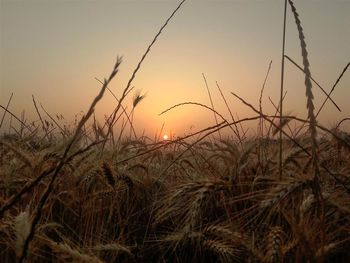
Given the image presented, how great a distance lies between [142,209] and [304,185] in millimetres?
1077

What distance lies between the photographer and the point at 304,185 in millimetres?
964

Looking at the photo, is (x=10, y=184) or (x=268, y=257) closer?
(x=268, y=257)

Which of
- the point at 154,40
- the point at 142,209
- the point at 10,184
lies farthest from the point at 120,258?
the point at 154,40

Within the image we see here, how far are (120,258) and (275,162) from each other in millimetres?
827

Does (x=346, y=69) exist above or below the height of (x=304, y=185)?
above

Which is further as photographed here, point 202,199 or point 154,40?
point 202,199

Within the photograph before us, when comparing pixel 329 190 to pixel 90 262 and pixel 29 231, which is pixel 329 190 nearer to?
pixel 90 262

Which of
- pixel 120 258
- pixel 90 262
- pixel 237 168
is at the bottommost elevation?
pixel 120 258

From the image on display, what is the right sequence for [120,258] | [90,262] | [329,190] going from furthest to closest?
1. [120,258]
2. [329,190]
3. [90,262]

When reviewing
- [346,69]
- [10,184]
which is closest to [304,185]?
[346,69]

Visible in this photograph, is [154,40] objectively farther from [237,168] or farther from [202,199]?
[237,168]

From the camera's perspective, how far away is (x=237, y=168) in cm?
174

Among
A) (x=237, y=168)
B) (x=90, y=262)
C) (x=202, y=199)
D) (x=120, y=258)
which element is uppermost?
(x=237, y=168)

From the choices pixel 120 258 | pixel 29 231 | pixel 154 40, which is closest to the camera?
pixel 29 231
